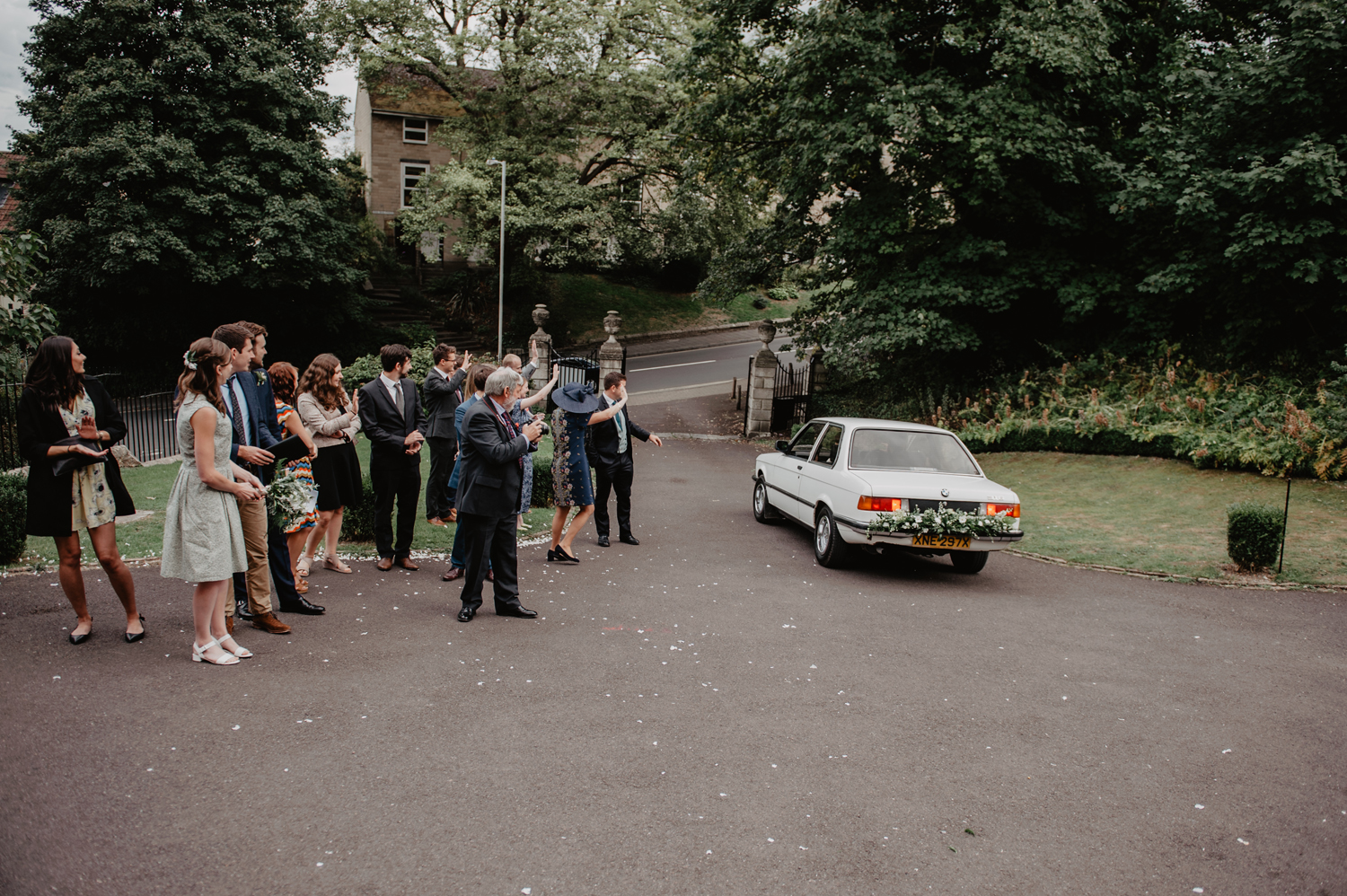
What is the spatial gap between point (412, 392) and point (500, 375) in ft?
5.99

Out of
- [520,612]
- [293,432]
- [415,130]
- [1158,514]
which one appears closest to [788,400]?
[1158,514]

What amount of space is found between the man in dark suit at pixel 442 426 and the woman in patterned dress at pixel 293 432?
2041mm

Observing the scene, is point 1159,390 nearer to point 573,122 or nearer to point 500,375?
point 500,375

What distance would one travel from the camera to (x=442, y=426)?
957 cm

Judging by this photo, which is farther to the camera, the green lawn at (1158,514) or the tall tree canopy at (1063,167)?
the tall tree canopy at (1063,167)

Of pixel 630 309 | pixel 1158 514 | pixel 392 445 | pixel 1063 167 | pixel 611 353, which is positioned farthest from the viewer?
pixel 630 309

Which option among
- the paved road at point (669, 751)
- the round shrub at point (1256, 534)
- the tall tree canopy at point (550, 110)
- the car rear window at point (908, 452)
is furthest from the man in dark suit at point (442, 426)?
the tall tree canopy at point (550, 110)

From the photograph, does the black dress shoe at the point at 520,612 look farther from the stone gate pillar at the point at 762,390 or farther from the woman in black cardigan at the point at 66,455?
the stone gate pillar at the point at 762,390

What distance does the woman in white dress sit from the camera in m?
5.22

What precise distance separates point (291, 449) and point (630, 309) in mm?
33215

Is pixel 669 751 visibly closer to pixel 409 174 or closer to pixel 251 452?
pixel 251 452

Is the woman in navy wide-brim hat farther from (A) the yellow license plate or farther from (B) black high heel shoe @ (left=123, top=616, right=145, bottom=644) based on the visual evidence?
(B) black high heel shoe @ (left=123, top=616, right=145, bottom=644)

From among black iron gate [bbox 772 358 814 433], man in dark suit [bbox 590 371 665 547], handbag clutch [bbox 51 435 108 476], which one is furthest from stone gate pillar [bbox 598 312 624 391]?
handbag clutch [bbox 51 435 108 476]

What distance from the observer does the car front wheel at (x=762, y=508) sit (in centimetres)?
1179
